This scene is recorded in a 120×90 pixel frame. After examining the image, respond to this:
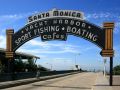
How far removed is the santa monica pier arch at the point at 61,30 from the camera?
29250mm

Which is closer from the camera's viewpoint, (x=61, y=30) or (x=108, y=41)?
(x=108, y=41)

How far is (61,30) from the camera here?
3109cm

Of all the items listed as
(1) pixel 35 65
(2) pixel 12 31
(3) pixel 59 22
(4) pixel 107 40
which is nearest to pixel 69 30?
(3) pixel 59 22

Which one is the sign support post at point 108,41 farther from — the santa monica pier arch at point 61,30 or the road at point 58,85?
the road at point 58,85

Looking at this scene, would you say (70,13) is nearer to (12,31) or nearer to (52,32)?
(52,32)

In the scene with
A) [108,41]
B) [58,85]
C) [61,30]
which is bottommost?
[58,85]

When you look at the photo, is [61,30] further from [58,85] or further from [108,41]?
[58,85]

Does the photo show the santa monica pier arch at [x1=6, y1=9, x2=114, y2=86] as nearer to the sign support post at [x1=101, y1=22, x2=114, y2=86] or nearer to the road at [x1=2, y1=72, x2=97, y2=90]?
the sign support post at [x1=101, y1=22, x2=114, y2=86]

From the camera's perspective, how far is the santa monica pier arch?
96.0 feet

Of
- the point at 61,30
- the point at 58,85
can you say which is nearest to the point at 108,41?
the point at 61,30

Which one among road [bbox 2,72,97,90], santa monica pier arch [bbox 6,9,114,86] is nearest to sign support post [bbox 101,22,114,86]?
santa monica pier arch [bbox 6,9,114,86]

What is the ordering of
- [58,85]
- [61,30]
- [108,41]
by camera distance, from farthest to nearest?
[58,85] → [61,30] → [108,41]

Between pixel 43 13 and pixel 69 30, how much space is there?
288 centimetres

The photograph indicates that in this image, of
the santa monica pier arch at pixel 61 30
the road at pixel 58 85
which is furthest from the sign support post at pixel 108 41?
the road at pixel 58 85
